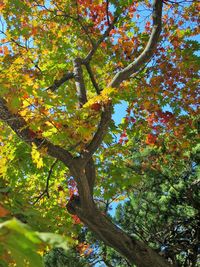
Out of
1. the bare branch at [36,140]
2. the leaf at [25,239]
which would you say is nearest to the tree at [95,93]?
the bare branch at [36,140]

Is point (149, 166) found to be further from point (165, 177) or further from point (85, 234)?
point (85, 234)

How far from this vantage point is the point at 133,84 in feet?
29.6

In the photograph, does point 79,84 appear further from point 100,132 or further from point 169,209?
point 169,209

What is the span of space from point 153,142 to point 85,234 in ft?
19.9

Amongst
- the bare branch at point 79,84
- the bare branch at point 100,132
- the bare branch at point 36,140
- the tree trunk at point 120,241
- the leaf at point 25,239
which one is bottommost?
the leaf at point 25,239

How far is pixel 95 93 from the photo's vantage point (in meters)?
9.17

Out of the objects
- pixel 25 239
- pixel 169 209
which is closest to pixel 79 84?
pixel 169 209

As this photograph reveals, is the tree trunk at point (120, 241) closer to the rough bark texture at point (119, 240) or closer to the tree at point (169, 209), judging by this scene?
the rough bark texture at point (119, 240)

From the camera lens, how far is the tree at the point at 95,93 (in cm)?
571

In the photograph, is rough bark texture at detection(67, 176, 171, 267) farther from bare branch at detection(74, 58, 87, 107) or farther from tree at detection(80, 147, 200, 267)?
tree at detection(80, 147, 200, 267)

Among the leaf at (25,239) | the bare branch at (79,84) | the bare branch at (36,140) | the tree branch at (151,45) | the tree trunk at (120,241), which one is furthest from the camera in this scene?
the bare branch at (79,84)

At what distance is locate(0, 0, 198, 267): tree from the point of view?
571 centimetres

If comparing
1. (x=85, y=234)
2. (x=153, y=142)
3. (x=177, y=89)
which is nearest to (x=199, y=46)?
(x=177, y=89)

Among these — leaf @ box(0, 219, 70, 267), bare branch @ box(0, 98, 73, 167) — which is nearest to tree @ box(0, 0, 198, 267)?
bare branch @ box(0, 98, 73, 167)
